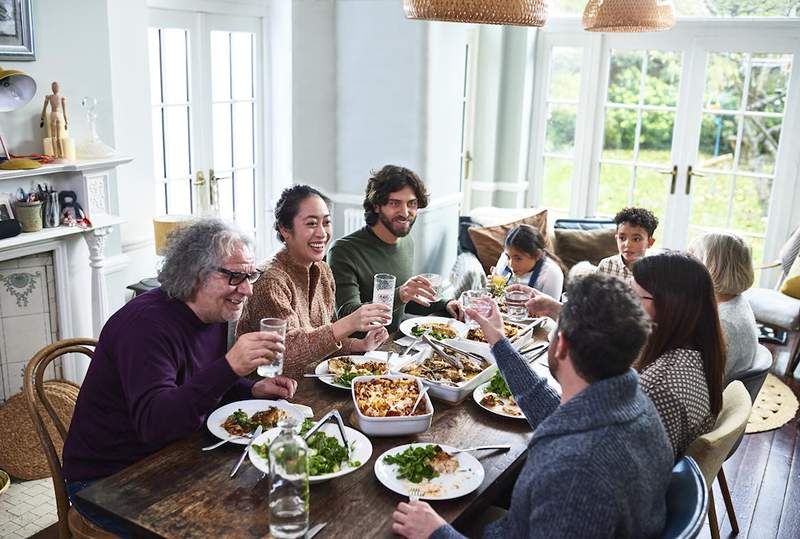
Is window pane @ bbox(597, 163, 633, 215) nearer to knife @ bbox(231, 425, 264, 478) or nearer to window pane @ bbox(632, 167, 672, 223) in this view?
window pane @ bbox(632, 167, 672, 223)

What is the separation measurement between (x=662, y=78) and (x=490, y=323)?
4276 millimetres

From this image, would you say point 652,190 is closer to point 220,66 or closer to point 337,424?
point 220,66

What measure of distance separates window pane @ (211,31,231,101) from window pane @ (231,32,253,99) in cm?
4

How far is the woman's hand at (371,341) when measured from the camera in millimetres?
2472

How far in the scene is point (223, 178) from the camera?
4684mm

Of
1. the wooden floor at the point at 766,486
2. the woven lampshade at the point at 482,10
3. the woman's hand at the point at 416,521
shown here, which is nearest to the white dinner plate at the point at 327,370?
the woman's hand at the point at 416,521

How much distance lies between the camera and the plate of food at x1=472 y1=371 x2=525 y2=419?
211 cm

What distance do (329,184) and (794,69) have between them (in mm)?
3356

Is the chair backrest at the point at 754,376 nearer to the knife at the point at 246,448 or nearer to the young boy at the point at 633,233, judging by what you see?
the young boy at the point at 633,233

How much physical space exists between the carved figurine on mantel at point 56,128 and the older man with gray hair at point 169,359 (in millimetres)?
1522

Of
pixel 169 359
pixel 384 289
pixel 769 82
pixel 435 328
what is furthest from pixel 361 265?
pixel 769 82

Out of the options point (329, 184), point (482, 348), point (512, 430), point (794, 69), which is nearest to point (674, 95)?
point (794, 69)


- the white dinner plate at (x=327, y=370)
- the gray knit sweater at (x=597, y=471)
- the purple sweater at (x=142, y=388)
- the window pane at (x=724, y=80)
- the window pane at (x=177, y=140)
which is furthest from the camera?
the window pane at (x=724, y=80)

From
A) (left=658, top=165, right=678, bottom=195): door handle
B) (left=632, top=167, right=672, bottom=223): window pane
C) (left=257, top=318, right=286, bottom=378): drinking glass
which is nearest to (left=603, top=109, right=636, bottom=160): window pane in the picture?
(left=632, top=167, right=672, bottom=223): window pane
